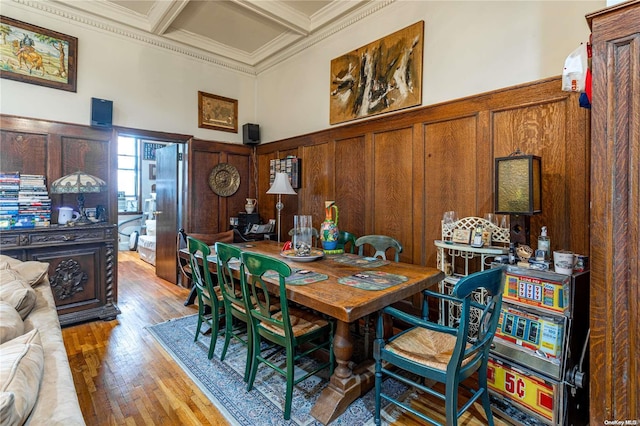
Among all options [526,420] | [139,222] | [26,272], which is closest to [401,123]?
[526,420]

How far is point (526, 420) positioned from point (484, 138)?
6.58 ft

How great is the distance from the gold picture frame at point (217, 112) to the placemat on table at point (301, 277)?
3340 mm

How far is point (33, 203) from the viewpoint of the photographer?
10.2ft

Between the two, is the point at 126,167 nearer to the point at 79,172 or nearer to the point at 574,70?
the point at 79,172

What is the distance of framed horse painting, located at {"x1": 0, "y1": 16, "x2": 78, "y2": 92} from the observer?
3.16 meters

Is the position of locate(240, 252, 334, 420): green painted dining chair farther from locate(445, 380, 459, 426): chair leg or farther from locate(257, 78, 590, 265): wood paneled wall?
locate(257, 78, 590, 265): wood paneled wall

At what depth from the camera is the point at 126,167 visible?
7980mm

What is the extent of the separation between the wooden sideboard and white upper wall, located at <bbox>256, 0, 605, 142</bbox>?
9.66 feet

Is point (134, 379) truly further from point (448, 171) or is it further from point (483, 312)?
point (448, 171)

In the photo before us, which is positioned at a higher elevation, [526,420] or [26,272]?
[26,272]

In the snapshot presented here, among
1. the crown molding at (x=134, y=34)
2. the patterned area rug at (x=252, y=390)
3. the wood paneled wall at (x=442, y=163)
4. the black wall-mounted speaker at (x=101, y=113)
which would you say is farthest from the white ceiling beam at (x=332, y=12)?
the patterned area rug at (x=252, y=390)

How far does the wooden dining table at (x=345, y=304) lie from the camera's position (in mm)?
1561

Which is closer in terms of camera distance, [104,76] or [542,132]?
[542,132]

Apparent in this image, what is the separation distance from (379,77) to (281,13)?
143 cm
